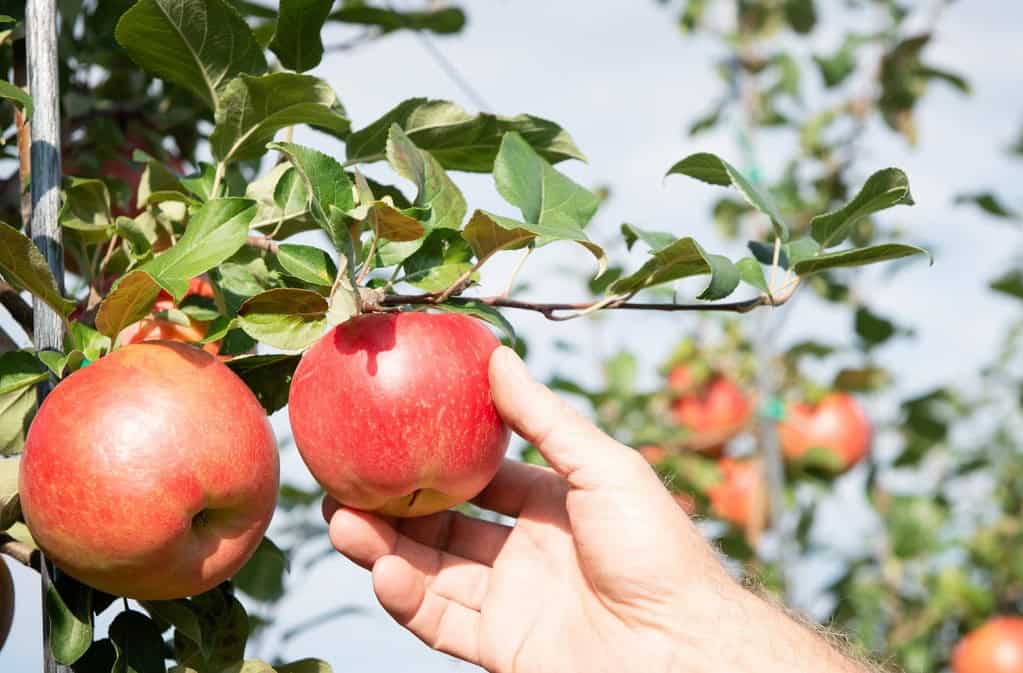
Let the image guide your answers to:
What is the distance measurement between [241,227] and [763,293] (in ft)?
1.40

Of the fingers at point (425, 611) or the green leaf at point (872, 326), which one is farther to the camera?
the green leaf at point (872, 326)

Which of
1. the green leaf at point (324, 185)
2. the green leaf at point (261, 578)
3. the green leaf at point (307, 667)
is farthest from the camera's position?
the green leaf at point (261, 578)

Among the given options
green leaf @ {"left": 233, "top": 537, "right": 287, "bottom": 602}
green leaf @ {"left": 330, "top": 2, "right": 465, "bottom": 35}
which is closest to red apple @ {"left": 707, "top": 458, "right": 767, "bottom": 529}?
green leaf @ {"left": 233, "top": 537, "right": 287, "bottom": 602}

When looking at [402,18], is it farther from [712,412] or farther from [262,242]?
[712,412]

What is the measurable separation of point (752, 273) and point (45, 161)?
0.58m

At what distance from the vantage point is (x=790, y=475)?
3086 mm

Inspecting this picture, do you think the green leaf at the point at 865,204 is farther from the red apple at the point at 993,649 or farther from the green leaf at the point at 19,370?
the red apple at the point at 993,649

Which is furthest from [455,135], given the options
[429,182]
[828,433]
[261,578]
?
[828,433]

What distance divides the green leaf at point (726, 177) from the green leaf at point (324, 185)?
1.00 ft

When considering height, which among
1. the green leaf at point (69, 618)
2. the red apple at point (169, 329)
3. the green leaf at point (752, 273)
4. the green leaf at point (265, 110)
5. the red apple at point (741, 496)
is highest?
the green leaf at point (265, 110)

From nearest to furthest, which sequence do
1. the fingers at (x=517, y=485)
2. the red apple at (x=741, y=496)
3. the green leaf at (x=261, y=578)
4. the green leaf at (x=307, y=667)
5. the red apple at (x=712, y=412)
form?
1. the green leaf at (x=307, y=667)
2. the fingers at (x=517, y=485)
3. the green leaf at (x=261, y=578)
4. the red apple at (x=741, y=496)
5. the red apple at (x=712, y=412)

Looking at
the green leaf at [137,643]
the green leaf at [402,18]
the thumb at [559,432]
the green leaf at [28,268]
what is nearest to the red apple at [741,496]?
the green leaf at [402,18]

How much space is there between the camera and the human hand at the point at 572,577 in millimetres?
1015

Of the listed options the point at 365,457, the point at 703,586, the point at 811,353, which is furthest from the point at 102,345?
the point at 811,353
